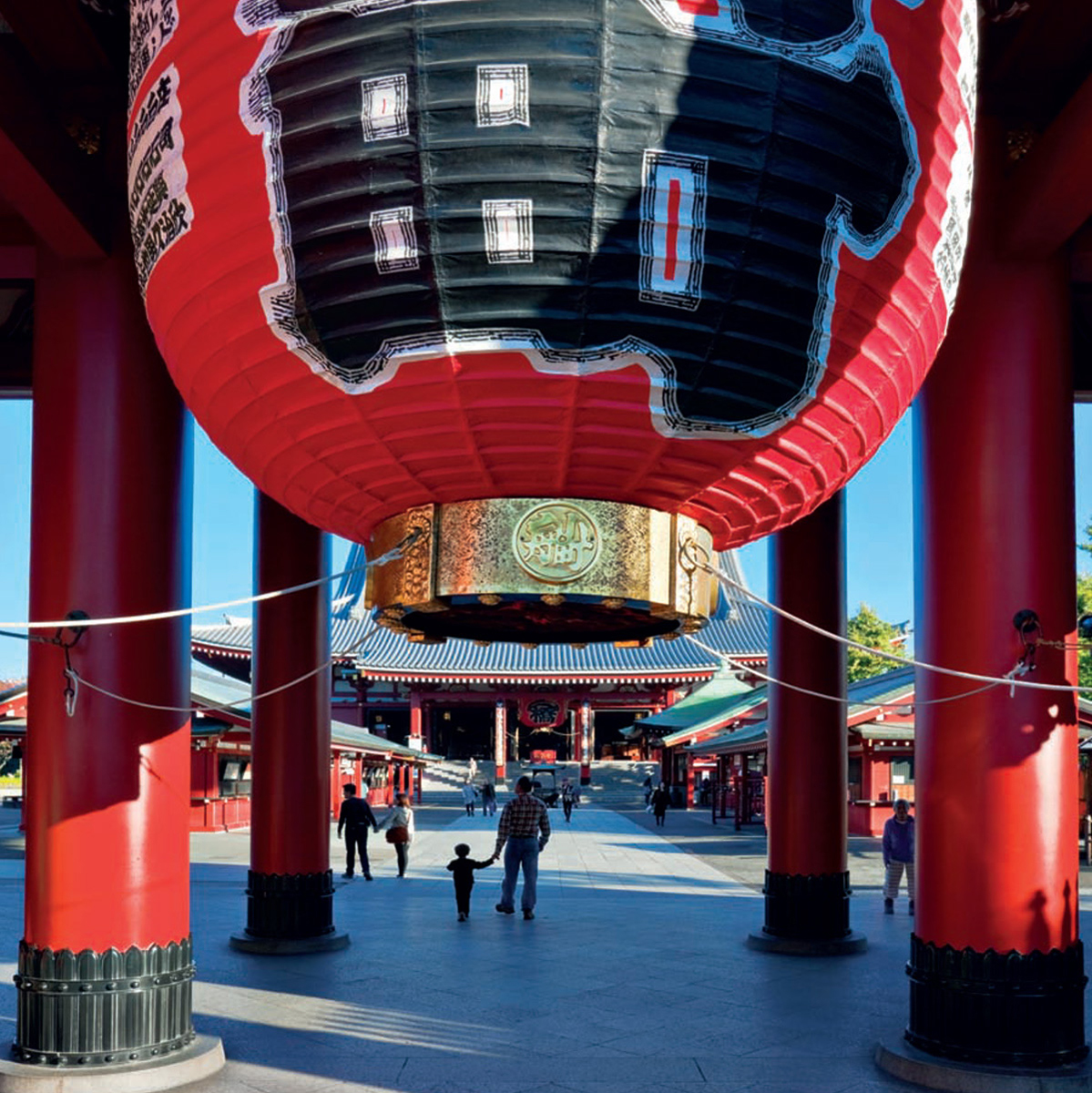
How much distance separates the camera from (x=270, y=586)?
31.3 ft

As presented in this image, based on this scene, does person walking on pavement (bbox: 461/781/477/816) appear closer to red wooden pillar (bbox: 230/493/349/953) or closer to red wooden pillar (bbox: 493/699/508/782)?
red wooden pillar (bbox: 493/699/508/782)

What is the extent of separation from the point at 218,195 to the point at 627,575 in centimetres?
121

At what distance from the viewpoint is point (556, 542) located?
9.70 ft

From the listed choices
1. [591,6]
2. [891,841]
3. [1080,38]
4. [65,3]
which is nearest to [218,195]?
[591,6]

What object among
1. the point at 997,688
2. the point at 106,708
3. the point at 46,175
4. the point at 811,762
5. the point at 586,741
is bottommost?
the point at 586,741

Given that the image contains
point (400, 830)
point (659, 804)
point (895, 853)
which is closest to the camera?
point (895, 853)

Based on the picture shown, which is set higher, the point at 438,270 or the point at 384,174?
the point at 384,174

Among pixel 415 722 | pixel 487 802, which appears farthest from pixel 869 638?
pixel 487 802

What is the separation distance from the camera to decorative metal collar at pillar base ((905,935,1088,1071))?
590 centimetres

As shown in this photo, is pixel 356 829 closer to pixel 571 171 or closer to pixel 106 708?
pixel 106 708

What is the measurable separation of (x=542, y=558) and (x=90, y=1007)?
405 cm

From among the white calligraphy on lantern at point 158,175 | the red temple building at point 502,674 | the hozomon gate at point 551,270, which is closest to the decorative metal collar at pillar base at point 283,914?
the hozomon gate at point 551,270

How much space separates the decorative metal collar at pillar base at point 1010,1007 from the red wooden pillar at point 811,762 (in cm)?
380

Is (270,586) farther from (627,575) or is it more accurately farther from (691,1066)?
(627,575)
